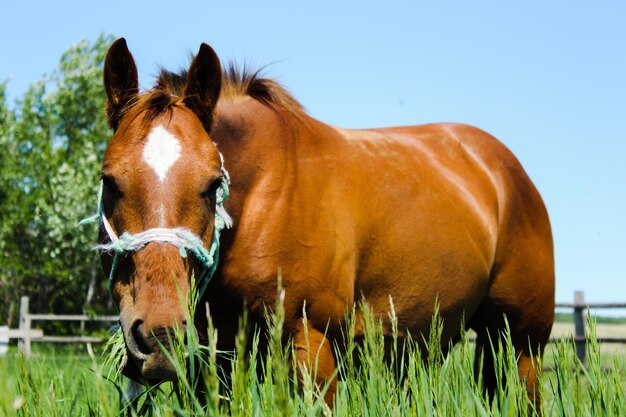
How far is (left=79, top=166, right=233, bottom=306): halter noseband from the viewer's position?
8.45 feet

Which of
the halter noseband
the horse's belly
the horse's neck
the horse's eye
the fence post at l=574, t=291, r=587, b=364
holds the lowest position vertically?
the fence post at l=574, t=291, r=587, b=364

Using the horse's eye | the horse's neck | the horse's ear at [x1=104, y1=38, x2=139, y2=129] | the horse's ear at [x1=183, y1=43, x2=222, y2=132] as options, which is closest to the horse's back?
the horse's neck

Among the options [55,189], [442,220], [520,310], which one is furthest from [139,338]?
[55,189]

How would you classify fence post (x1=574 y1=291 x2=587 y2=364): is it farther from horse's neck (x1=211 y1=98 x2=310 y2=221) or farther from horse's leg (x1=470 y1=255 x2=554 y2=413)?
horse's neck (x1=211 y1=98 x2=310 y2=221)

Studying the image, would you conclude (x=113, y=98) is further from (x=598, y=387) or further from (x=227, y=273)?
(x=598, y=387)

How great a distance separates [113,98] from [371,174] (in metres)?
1.46

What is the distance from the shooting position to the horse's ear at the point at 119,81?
3202 millimetres

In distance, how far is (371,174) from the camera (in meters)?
4.05

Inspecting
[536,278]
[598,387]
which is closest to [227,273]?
[598,387]

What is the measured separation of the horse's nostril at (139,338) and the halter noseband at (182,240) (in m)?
0.29

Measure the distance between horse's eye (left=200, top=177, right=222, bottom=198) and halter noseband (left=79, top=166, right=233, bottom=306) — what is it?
0.08 m

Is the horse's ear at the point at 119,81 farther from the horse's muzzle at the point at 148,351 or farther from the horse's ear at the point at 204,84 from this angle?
the horse's muzzle at the point at 148,351

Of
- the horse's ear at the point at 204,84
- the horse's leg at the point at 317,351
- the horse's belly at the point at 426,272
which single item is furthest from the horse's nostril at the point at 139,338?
the horse's belly at the point at 426,272

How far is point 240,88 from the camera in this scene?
375 cm
